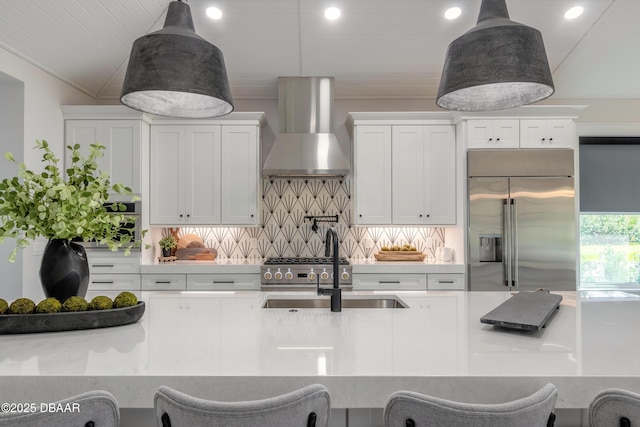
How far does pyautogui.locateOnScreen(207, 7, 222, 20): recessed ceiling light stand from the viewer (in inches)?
140

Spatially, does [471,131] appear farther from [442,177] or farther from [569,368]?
[569,368]

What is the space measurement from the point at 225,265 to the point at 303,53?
212 centimetres

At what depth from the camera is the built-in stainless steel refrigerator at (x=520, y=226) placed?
12.9 ft

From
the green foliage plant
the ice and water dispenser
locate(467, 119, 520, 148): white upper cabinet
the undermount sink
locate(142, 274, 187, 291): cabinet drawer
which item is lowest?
locate(142, 274, 187, 291): cabinet drawer

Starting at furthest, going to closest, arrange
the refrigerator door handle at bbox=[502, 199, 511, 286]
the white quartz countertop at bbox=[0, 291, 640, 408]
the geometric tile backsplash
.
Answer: the geometric tile backsplash, the refrigerator door handle at bbox=[502, 199, 511, 286], the white quartz countertop at bbox=[0, 291, 640, 408]

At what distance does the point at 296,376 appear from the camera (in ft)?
3.83

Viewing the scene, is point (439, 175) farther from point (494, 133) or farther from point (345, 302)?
point (345, 302)

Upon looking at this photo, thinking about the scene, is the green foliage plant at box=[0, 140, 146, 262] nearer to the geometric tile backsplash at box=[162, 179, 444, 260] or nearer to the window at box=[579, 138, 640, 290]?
the geometric tile backsplash at box=[162, 179, 444, 260]

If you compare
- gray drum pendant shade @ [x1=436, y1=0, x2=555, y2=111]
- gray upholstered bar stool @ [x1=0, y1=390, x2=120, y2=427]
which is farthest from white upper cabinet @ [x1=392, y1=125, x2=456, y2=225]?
gray upholstered bar stool @ [x1=0, y1=390, x2=120, y2=427]

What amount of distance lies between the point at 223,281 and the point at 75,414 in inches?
119

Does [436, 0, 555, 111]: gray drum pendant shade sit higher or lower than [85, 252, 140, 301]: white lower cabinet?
higher

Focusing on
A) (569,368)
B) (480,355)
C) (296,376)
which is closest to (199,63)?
(296,376)

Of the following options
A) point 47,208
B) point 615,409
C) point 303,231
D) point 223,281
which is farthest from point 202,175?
point 615,409

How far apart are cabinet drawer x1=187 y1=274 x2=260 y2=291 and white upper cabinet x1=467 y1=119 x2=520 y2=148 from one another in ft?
7.90
